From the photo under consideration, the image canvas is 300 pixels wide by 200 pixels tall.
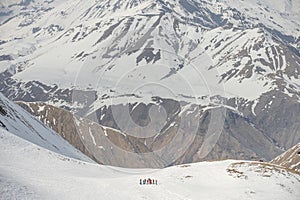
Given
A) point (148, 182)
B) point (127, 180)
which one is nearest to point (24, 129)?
point (127, 180)

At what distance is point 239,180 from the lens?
77.2 m

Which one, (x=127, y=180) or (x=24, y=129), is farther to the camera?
(x=24, y=129)

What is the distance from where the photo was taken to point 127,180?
7906 centimetres

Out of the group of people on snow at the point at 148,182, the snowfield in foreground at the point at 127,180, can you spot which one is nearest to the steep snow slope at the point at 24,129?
the snowfield in foreground at the point at 127,180

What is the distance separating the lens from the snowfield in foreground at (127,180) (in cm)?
6169

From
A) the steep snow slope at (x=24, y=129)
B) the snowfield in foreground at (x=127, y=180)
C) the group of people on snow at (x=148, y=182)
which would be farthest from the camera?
the steep snow slope at (x=24, y=129)

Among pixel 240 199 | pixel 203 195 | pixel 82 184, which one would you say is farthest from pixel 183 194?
pixel 82 184

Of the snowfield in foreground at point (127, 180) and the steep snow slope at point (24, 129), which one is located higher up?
the snowfield in foreground at point (127, 180)

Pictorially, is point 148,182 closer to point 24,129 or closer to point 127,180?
point 127,180

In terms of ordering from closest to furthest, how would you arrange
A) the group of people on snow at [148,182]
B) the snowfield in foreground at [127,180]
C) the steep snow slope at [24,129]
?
1. the snowfield in foreground at [127,180]
2. the group of people on snow at [148,182]
3. the steep snow slope at [24,129]

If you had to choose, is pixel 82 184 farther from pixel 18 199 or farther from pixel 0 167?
pixel 18 199

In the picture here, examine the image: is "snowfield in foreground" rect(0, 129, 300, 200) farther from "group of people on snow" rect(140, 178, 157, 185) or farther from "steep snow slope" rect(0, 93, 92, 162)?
"steep snow slope" rect(0, 93, 92, 162)

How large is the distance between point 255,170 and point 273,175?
3.36 meters

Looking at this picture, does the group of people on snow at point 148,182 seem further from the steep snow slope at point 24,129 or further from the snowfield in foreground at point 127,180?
the steep snow slope at point 24,129
